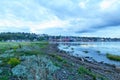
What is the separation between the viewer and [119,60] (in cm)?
4450

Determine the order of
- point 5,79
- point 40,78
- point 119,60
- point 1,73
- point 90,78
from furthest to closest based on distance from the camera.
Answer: point 119,60, point 90,78, point 1,73, point 5,79, point 40,78

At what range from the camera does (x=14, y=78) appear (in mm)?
13453

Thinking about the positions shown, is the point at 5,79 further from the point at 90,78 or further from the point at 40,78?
the point at 90,78

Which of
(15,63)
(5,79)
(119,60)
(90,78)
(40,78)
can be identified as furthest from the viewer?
(119,60)

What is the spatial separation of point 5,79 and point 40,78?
184 inches

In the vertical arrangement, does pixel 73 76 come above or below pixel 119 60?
above

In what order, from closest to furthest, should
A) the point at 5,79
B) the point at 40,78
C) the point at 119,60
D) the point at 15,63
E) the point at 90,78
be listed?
the point at 40,78
the point at 5,79
the point at 90,78
the point at 15,63
the point at 119,60

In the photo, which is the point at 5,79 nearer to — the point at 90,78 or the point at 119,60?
the point at 90,78

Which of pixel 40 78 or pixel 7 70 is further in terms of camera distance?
pixel 7 70

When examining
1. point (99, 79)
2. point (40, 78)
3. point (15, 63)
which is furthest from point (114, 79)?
point (40, 78)

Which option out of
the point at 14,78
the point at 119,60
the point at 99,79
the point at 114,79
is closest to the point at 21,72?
the point at 14,78

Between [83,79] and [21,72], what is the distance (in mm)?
4242

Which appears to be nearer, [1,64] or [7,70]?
[7,70]

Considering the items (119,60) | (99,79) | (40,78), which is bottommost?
(119,60)
